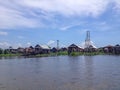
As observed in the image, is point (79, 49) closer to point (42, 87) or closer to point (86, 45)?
point (86, 45)

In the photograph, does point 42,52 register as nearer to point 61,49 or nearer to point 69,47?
point 69,47

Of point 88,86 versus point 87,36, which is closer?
point 88,86

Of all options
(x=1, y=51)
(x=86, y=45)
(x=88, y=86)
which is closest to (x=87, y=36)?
(x=86, y=45)

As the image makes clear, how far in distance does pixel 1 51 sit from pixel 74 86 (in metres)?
128

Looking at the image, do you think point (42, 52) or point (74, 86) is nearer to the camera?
point (74, 86)

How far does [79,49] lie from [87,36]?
1585 cm

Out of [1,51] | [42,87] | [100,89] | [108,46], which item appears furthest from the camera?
[108,46]

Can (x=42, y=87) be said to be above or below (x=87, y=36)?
below

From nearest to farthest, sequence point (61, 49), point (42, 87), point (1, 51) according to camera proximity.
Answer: point (42, 87) → point (1, 51) → point (61, 49)

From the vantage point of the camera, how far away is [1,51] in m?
149

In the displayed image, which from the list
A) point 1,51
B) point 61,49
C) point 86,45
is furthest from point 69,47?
point 1,51

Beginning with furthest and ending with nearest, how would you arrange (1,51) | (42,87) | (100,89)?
(1,51), (42,87), (100,89)

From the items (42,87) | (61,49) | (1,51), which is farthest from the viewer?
(61,49)

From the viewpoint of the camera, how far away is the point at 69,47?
510ft
